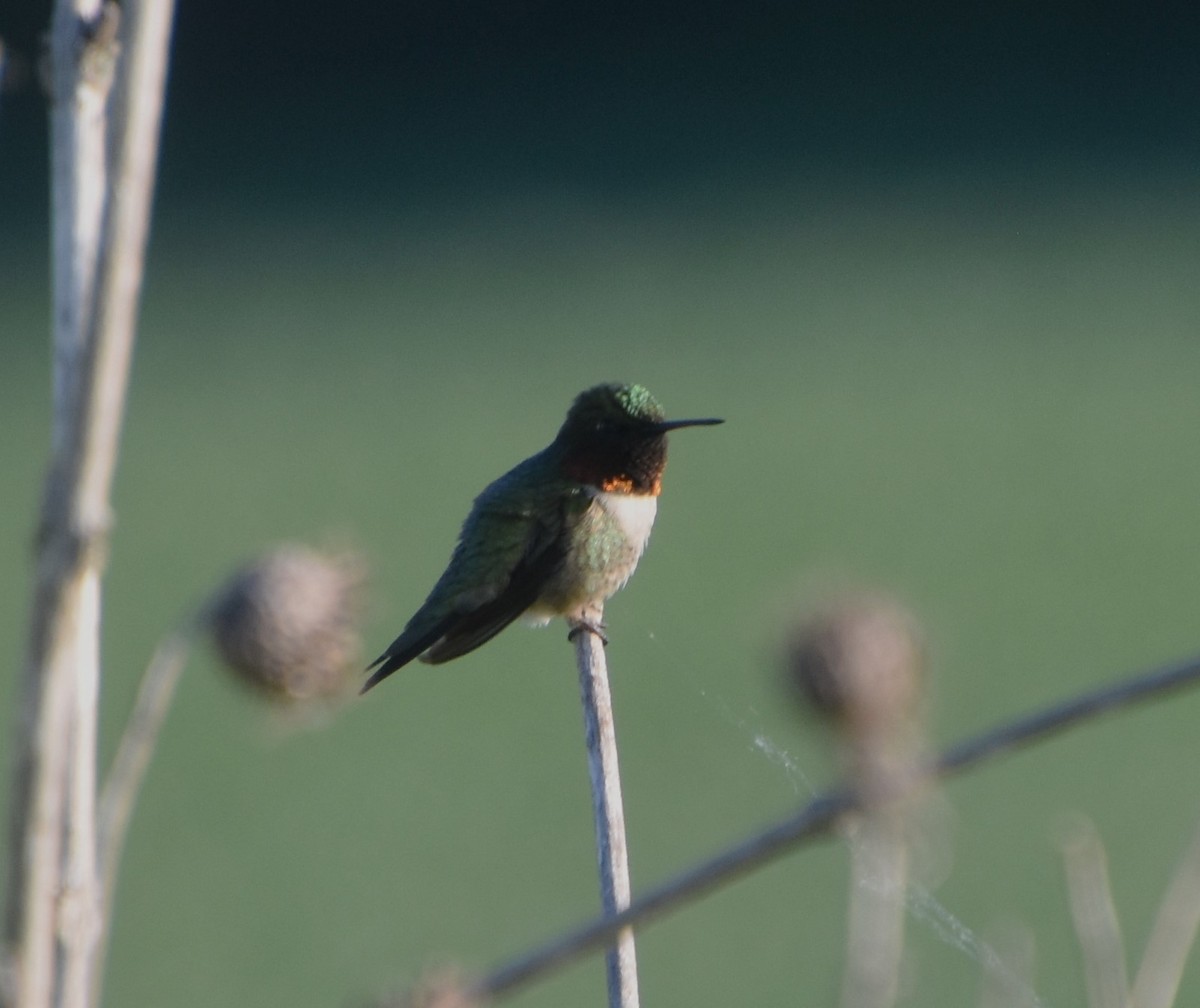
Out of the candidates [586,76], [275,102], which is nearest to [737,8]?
[586,76]

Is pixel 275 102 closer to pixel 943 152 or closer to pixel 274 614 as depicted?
pixel 943 152

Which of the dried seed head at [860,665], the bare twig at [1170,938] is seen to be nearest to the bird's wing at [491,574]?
the bare twig at [1170,938]

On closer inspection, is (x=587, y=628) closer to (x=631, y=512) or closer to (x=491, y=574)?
(x=491, y=574)

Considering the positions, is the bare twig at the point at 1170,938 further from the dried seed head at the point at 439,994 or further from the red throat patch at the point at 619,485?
the red throat patch at the point at 619,485

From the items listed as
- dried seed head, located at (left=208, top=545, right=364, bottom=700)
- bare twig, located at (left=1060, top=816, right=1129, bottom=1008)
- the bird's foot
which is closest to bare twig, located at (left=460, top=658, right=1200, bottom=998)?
dried seed head, located at (left=208, top=545, right=364, bottom=700)

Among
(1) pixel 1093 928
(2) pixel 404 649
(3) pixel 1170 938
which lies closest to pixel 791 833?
(3) pixel 1170 938

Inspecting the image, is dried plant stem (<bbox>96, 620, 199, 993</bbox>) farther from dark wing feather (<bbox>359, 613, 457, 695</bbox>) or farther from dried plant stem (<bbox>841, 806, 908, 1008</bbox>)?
dark wing feather (<bbox>359, 613, 457, 695</bbox>)
